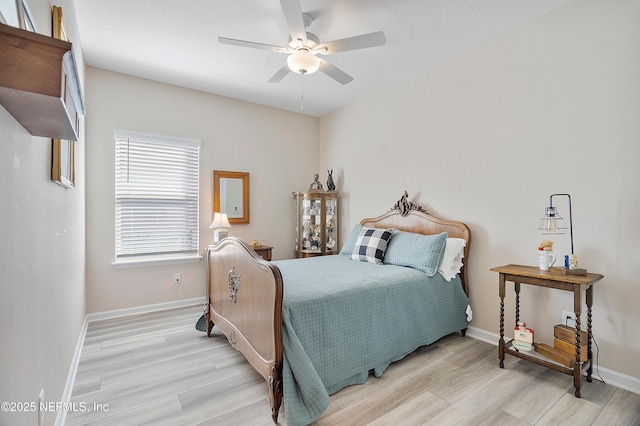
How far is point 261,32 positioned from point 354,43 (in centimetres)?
98

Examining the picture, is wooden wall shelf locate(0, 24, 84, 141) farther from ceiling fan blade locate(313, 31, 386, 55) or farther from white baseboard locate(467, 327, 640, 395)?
white baseboard locate(467, 327, 640, 395)

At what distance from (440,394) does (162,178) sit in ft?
12.0

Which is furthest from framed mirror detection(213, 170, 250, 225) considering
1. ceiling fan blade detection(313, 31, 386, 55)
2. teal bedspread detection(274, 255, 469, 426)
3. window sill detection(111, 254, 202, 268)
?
ceiling fan blade detection(313, 31, 386, 55)

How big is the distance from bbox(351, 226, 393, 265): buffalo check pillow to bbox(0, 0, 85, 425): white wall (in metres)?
2.48

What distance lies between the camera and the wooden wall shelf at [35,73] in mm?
704

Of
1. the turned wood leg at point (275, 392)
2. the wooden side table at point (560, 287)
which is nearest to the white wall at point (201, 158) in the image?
the turned wood leg at point (275, 392)

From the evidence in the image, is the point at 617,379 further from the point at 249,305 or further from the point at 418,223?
the point at 249,305

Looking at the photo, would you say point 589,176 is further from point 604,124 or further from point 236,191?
point 236,191

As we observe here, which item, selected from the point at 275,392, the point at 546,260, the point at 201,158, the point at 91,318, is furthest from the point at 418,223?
the point at 91,318

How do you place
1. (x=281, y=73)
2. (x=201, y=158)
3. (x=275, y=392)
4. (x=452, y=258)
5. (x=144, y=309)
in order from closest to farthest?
(x=275, y=392) → (x=281, y=73) → (x=452, y=258) → (x=144, y=309) → (x=201, y=158)

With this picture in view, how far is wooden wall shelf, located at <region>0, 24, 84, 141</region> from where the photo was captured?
2.31 ft

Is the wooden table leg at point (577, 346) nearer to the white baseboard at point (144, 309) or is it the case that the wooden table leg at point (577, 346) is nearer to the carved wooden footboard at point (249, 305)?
the carved wooden footboard at point (249, 305)

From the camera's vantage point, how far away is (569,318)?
94.2 inches

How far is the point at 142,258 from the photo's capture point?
12.1 feet
